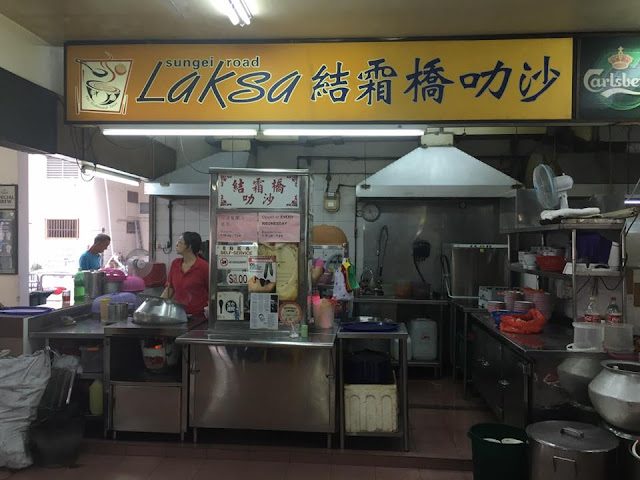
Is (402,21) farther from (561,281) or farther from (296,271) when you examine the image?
(561,281)

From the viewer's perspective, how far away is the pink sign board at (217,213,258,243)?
3.88 m

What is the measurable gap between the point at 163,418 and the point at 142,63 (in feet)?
8.87

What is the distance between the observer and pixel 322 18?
3.29 m

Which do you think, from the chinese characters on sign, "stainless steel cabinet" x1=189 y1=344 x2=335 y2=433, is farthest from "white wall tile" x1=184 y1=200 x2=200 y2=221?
"stainless steel cabinet" x1=189 y1=344 x2=335 y2=433

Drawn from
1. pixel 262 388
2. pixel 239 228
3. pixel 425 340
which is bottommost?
pixel 425 340

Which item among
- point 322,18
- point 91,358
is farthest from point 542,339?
point 91,358

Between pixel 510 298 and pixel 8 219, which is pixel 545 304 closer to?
pixel 510 298

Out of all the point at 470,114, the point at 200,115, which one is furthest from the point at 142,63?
the point at 470,114

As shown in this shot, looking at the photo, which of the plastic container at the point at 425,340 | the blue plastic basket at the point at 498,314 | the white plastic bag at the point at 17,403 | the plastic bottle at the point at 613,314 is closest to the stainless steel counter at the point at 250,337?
the white plastic bag at the point at 17,403

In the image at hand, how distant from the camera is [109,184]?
963cm

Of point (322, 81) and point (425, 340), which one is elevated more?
point (322, 81)

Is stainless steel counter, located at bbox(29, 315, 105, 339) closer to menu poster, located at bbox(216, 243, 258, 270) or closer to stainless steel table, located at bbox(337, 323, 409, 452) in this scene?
menu poster, located at bbox(216, 243, 258, 270)

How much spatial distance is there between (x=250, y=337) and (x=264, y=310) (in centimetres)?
23

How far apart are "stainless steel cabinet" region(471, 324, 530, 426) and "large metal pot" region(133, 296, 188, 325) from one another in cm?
263
